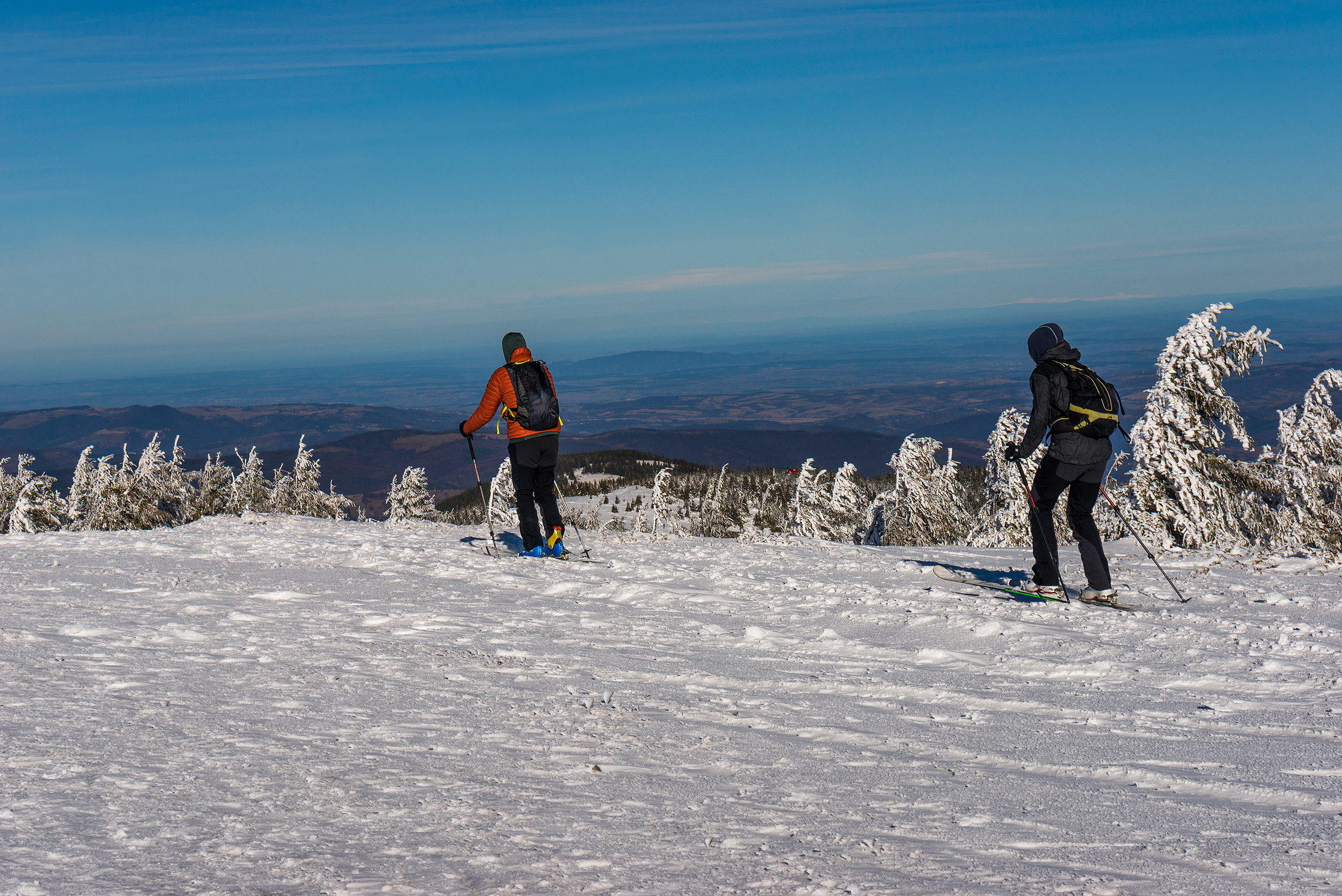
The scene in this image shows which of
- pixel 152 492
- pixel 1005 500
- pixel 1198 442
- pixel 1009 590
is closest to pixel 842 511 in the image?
pixel 1005 500

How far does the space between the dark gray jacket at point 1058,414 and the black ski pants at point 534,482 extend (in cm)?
604

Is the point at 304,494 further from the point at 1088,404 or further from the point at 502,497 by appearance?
the point at 1088,404

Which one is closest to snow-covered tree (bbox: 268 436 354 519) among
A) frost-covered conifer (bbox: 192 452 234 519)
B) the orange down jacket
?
frost-covered conifer (bbox: 192 452 234 519)

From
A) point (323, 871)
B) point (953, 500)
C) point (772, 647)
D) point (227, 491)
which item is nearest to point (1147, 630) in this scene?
point (772, 647)

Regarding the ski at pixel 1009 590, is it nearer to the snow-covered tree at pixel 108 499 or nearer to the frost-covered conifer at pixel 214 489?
the snow-covered tree at pixel 108 499

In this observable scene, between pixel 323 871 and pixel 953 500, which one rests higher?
pixel 323 871

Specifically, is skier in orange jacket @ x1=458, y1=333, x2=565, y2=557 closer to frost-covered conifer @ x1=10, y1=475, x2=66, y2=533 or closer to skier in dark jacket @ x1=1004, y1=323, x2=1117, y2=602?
skier in dark jacket @ x1=1004, y1=323, x2=1117, y2=602

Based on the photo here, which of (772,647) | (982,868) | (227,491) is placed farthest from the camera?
(227,491)

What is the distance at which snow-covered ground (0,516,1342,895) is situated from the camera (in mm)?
3297

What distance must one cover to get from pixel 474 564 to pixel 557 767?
725cm

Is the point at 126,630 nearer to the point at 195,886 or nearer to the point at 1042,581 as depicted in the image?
the point at 195,886

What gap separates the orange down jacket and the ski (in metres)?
5.54

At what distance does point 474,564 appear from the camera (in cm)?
1138

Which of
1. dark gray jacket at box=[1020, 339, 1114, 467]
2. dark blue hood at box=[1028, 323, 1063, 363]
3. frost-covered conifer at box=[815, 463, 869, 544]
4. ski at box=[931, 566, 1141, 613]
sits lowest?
frost-covered conifer at box=[815, 463, 869, 544]
